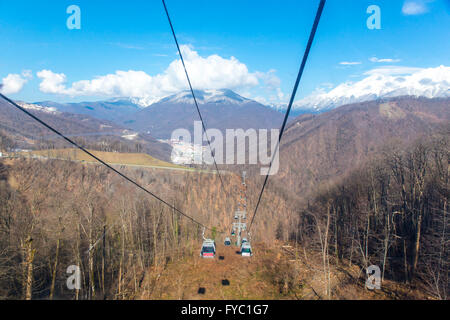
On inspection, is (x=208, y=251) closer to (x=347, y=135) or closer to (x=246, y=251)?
(x=246, y=251)

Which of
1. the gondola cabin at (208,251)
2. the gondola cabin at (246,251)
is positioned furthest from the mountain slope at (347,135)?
the gondola cabin at (208,251)

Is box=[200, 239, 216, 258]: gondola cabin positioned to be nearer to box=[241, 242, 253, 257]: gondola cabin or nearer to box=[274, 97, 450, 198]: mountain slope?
box=[241, 242, 253, 257]: gondola cabin

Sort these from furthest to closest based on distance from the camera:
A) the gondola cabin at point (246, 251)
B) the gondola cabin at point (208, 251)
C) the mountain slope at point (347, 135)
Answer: the mountain slope at point (347, 135) → the gondola cabin at point (246, 251) → the gondola cabin at point (208, 251)

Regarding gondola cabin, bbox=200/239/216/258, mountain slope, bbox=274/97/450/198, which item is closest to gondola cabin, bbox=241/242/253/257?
gondola cabin, bbox=200/239/216/258

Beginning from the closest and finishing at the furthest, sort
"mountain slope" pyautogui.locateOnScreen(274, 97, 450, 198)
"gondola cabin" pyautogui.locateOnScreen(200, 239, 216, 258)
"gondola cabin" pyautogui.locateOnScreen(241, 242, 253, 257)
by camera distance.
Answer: "gondola cabin" pyautogui.locateOnScreen(200, 239, 216, 258), "gondola cabin" pyautogui.locateOnScreen(241, 242, 253, 257), "mountain slope" pyautogui.locateOnScreen(274, 97, 450, 198)

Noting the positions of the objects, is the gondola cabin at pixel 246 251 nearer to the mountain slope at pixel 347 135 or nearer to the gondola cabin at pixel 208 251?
the gondola cabin at pixel 208 251

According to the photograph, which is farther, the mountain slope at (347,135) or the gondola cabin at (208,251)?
the mountain slope at (347,135)

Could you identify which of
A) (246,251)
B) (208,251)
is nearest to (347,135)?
(246,251)

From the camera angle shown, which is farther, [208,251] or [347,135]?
[347,135]
